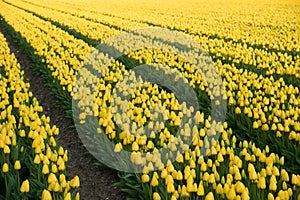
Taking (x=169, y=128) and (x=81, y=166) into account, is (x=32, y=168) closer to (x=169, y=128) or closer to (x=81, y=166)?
(x=81, y=166)

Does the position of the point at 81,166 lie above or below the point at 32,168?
below

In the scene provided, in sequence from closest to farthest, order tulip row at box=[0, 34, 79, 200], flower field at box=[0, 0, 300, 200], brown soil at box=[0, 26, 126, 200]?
1. tulip row at box=[0, 34, 79, 200]
2. flower field at box=[0, 0, 300, 200]
3. brown soil at box=[0, 26, 126, 200]

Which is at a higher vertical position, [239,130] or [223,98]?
[223,98]

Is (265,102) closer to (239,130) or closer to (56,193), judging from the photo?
(239,130)

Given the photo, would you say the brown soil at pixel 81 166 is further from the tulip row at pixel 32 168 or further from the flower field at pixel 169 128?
the tulip row at pixel 32 168

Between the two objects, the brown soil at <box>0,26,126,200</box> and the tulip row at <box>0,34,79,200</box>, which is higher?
the tulip row at <box>0,34,79,200</box>

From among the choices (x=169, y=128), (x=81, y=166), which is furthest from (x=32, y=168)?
(x=169, y=128)

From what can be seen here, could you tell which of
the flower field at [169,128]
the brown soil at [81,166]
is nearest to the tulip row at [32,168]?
the flower field at [169,128]

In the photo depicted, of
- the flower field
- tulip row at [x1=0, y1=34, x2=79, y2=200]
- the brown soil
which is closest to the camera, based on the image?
tulip row at [x1=0, y1=34, x2=79, y2=200]

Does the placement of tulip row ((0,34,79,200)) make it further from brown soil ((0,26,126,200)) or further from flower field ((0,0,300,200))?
brown soil ((0,26,126,200))

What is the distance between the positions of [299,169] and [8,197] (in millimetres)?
3642

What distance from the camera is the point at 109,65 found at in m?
9.20

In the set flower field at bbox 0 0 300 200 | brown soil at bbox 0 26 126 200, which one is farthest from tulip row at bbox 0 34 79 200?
brown soil at bbox 0 26 126 200

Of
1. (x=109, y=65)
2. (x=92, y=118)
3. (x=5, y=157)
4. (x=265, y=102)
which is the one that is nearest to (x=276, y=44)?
(x=109, y=65)
